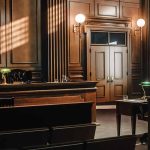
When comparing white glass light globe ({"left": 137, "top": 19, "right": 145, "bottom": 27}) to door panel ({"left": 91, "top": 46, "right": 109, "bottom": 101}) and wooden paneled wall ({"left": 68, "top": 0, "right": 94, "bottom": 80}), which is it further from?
wooden paneled wall ({"left": 68, "top": 0, "right": 94, "bottom": 80})

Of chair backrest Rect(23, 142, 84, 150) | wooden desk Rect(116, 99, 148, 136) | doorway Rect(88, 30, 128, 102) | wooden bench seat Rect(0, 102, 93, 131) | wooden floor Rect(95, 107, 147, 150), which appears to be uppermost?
doorway Rect(88, 30, 128, 102)

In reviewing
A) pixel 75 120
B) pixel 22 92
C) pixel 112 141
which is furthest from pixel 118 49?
pixel 112 141

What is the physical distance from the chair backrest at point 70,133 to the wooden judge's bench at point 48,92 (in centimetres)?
296

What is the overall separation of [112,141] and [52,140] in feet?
2.31

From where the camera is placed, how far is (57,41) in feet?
27.5

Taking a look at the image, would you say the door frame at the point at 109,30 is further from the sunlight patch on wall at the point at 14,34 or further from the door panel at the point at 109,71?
the sunlight patch on wall at the point at 14,34

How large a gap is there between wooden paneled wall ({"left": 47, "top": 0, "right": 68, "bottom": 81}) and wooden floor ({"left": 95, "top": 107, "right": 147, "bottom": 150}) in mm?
1444

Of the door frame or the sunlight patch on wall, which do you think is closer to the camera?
the sunlight patch on wall

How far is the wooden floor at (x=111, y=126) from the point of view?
6066 mm

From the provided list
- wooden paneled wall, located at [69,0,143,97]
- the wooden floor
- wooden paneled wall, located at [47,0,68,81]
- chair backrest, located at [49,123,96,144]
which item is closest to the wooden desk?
the wooden floor

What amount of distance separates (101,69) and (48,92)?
3599mm

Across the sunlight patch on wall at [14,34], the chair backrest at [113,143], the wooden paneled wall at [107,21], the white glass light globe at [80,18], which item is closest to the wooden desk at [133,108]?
the chair backrest at [113,143]

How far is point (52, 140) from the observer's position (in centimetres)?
302

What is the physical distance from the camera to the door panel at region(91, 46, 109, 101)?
9.60m
